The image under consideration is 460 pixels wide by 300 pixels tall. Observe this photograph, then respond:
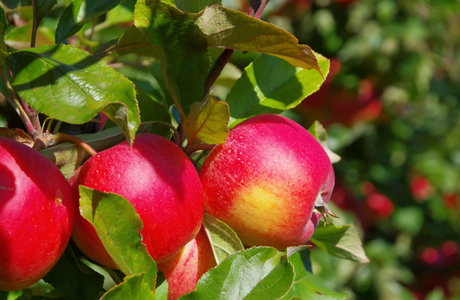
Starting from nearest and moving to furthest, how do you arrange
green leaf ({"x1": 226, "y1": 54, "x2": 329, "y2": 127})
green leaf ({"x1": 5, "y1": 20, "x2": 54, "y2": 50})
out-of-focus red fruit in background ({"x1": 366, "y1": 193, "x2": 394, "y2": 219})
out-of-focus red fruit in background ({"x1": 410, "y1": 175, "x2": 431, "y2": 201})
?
green leaf ({"x1": 226, "y1": 54, "x2": 329, "y2": 127}) → green leaf ({"x1": 5, "y1": 20, "x2": 54, "y2": 50}) → out-of-focus red fruit in background ({"x1": 366, "y1": 193, "x2": 394, "y2": 219}) → out-of-focus red fruit in background ({"x1": 410, "y1": 175, "x2": 431, "y2": 201})

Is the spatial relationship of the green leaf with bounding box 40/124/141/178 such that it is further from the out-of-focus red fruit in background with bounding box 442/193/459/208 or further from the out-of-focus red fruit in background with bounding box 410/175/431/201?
the out-of-focus red fruit in background with bounding box 442/193/459/208

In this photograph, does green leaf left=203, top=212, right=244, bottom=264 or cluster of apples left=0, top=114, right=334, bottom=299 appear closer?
cluster of apples left=0, top=114, right=334, bottom=299

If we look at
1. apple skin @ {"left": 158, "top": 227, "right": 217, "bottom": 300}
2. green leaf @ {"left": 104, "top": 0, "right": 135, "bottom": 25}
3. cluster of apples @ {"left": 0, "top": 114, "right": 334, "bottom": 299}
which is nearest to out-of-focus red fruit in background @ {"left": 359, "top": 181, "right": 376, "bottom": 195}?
green leaf @ {"left": 104, "top": 0, "right": 135, "bottom": 25}

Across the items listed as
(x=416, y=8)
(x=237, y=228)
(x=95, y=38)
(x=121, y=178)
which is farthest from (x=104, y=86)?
(x=416, y=8)

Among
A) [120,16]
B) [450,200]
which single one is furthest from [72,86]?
[450,200]

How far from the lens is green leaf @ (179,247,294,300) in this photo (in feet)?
1.95

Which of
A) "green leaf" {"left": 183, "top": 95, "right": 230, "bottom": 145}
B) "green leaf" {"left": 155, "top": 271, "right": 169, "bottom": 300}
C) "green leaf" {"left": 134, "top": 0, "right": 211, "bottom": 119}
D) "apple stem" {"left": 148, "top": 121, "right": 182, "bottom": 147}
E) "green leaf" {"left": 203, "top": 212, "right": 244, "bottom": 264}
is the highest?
"green leaf" {"left": 134, "top": 0, "right": 211, "bottom": 119}

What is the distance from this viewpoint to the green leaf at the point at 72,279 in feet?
2.15

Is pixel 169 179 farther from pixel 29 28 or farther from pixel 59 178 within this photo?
pixel 29 28

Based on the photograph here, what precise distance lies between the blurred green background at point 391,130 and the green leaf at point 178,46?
5.24 feet

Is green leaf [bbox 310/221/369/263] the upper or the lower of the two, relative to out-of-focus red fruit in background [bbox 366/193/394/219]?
upper

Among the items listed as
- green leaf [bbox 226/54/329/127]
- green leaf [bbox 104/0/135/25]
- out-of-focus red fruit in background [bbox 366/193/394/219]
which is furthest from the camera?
out-of-focus red fruit in background [bbox 366/193/394/219]

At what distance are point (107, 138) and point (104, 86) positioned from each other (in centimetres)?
14

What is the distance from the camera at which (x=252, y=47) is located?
2.08 feet
